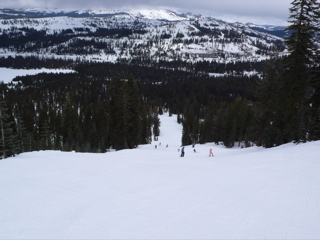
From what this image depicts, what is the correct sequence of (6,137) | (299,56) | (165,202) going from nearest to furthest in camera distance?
(165,202) < (299,56) < (6,137)

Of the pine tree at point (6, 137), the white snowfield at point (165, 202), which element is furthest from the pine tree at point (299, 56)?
the pine tree at point (6, 137)

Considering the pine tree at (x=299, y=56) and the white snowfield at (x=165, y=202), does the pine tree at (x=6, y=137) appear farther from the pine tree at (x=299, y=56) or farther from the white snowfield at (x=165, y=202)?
the pine tree at (x=299, y=56)

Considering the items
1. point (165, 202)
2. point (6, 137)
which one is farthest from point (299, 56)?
point (6, 137)

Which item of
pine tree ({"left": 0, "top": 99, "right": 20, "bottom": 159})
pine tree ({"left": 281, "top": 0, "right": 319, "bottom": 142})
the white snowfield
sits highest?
pine tree ({"left": 281, "top": 0, "right": 319, "bottom": 142})

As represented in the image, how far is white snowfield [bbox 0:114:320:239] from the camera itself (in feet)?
24.8

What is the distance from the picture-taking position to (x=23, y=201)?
1005 centimetres

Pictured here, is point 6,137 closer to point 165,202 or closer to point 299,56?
point 165,202

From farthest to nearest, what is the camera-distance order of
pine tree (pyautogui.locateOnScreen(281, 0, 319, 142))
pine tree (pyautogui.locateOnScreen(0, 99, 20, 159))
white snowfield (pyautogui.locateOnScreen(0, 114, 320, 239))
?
pine tree (pyautogui.locateOnScreen(0, 99, 20, 159))
pine tree (pyautogui.locateOnScreen(281, 0, 319, 142))
white snowfield (pyautogui.locateOnScreen(0, 114, 320, 239))

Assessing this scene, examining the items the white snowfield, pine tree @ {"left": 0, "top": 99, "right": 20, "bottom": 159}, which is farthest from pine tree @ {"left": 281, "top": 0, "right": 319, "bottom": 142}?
pine tree @ {"left": 0, "top": 99, "right": 20, "bottom": 159}

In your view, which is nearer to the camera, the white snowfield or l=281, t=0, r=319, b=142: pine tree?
the white snowfield

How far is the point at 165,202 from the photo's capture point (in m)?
10.1

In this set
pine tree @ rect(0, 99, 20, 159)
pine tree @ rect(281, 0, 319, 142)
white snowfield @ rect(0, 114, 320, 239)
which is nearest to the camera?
white snowfield @ rect(0, 114, 320, 239)

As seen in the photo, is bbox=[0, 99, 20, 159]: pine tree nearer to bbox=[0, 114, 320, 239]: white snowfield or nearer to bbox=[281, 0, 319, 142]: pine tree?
bbox=[0, 114, 320, 239]: white snowfield

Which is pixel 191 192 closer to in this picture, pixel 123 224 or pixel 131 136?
pixel 123 224
